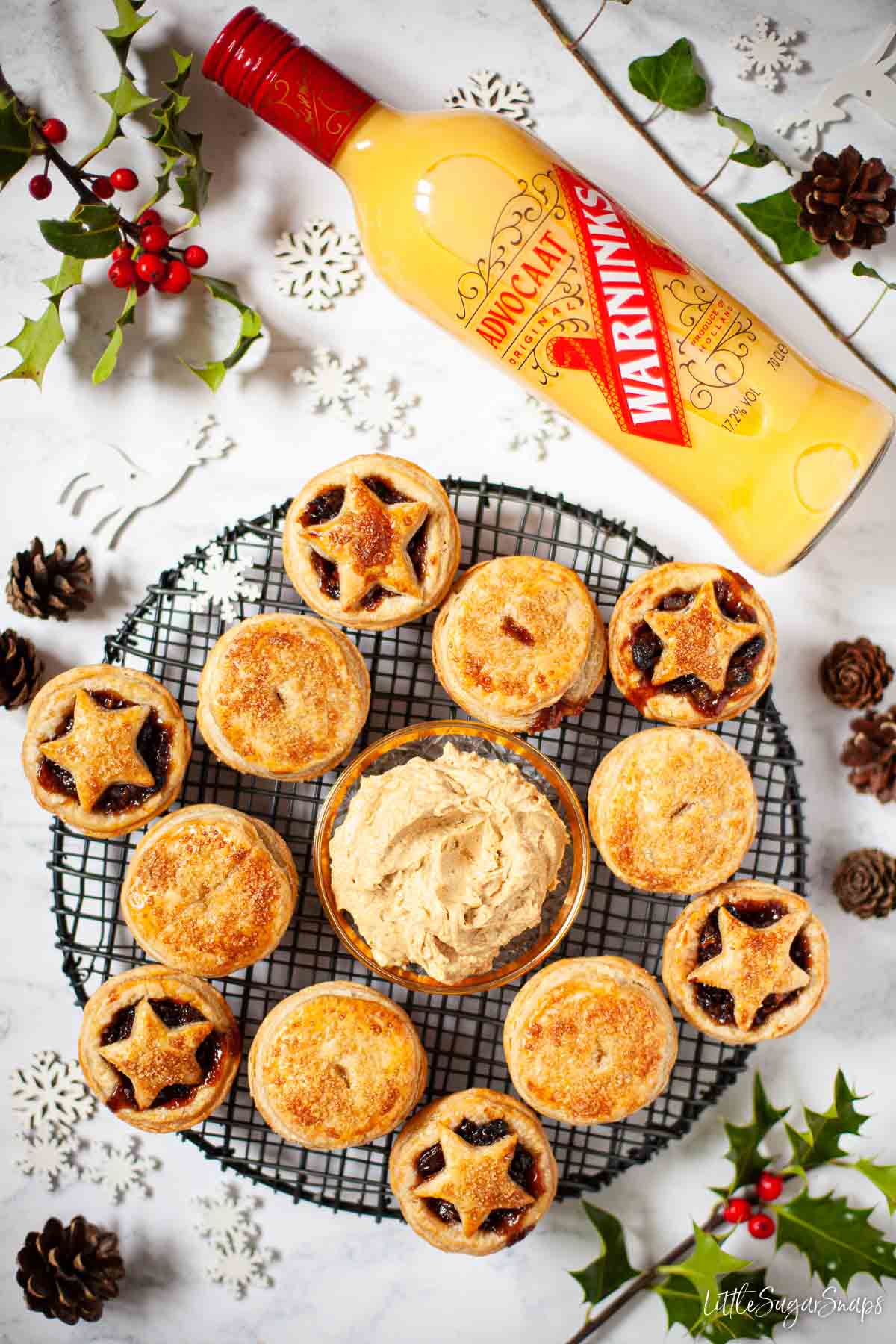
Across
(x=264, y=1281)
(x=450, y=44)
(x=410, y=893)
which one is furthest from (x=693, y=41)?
(x=264, y=1281)

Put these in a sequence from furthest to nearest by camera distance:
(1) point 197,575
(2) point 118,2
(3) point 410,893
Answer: (1) point 197,575, (2) point 118,2, (3) point 410,893

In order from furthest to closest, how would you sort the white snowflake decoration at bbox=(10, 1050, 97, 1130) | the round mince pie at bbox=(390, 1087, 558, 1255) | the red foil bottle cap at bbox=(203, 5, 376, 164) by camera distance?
1. the white snowflake decoration at bbox=(10, 1050, 97, 1130)
2. the round mince pie at bbox=(390, 1087, 558, 1255)
3. the red foil bottle cap at bbox=(203, 5, 376, 164)

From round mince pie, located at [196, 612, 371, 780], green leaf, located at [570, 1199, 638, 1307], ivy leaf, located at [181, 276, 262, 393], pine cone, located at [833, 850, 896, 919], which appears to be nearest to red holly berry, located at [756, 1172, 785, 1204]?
green leaf, located at [570, 1199, 638, 1307]

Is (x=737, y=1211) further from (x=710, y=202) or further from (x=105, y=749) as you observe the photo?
(x=710, y=202)

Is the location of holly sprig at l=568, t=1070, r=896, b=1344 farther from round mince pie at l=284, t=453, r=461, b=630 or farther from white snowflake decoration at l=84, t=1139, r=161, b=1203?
round mince pie at l=284, t=453, r=461, b=630

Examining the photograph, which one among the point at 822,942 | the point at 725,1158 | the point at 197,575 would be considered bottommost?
the point at 725,1158

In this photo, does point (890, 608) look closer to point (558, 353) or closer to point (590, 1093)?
point (558, 353)
